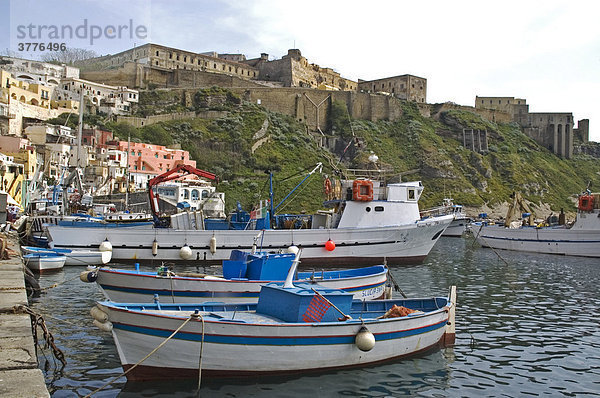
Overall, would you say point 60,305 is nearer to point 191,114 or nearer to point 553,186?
point 191,114

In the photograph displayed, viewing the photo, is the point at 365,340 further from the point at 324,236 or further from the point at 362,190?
the point at 362,190

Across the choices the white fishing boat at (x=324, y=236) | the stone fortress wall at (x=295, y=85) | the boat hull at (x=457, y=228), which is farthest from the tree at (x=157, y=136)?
the white fishing boat at (x=324, y=236)

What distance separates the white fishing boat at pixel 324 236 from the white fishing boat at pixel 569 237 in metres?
12.6

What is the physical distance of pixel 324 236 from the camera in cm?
2372

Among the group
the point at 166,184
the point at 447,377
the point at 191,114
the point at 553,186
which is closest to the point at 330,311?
the point at 447,377

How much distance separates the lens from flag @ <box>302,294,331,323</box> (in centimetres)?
910

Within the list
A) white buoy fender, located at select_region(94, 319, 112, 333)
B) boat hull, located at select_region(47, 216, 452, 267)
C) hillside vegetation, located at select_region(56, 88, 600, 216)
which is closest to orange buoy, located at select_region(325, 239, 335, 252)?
boat hull, located at select_region(47, 216, 452, 267)

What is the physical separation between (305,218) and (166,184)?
17985 millimetres

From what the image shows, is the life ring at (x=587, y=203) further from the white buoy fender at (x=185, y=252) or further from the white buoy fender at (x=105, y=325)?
the white buoy fender at (x=105, y=325)

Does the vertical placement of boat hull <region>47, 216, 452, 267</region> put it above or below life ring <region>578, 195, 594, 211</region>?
below

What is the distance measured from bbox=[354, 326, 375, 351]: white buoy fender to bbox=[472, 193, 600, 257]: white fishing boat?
91.6 ft

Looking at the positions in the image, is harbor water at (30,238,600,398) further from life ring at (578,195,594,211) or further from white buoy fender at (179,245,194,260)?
life ring at (578,195,594,211)

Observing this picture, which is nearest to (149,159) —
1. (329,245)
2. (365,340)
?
(329,245)

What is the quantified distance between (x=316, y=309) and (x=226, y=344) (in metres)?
1.85
